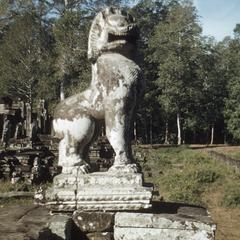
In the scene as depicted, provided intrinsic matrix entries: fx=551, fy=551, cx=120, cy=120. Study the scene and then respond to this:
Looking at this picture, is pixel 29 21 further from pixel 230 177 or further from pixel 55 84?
pixel 230 177

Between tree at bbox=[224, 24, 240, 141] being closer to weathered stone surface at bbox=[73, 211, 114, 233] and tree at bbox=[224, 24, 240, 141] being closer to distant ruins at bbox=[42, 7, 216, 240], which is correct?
distant ruins at bbox=[42, 7, 216, 240]

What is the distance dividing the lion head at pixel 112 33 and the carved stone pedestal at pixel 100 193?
1195mm

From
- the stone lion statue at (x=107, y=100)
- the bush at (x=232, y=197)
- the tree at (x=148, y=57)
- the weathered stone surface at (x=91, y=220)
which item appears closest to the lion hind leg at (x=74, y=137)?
the stone lion statue at (x=107, y=100)

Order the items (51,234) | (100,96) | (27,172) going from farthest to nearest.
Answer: (27,172) < (100,96) < (51,234)

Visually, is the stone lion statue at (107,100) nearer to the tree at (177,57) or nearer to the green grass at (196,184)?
the green grass at (196,184)

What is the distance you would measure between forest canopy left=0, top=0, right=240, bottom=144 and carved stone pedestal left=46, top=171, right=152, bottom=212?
28148mm

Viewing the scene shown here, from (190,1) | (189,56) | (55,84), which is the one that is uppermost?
(190,1)

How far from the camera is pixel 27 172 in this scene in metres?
16.1

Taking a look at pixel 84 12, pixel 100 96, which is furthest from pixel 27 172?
pixel 84 12

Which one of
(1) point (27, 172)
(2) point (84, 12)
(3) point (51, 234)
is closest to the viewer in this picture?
(3) point (51, 234)

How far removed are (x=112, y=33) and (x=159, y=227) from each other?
6.06 ft

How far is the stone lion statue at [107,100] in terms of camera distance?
16.7ft

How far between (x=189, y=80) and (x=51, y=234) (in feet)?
124

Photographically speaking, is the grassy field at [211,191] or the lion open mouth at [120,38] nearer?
the lion open mouth at [120,38]
